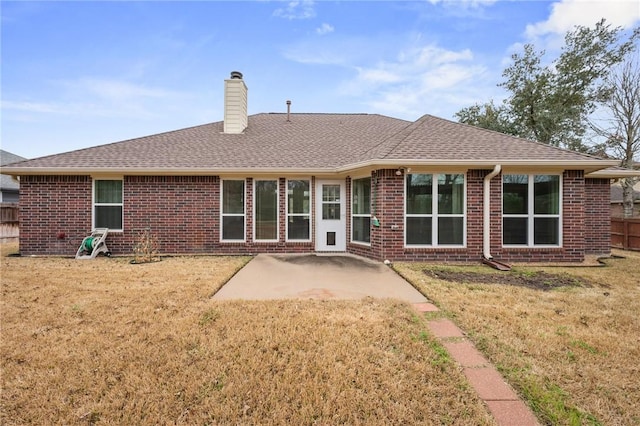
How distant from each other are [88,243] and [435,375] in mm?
9457

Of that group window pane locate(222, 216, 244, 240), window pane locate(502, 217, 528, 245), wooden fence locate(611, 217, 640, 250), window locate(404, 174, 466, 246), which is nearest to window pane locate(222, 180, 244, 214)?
window pane locate(222, 216, 244, 240)

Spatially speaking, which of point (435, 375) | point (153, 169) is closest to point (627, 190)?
point (435, 375)

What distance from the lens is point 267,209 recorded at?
895 centimetres

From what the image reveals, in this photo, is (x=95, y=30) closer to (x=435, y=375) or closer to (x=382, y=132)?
(x=382, y=132)

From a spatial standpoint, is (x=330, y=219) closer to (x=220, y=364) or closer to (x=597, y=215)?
(x=220, y=364)

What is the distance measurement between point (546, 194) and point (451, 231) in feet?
8.90

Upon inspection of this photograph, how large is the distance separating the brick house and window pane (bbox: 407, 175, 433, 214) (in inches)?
1.0

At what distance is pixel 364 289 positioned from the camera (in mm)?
5223

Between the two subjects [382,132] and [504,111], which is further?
[504,111]

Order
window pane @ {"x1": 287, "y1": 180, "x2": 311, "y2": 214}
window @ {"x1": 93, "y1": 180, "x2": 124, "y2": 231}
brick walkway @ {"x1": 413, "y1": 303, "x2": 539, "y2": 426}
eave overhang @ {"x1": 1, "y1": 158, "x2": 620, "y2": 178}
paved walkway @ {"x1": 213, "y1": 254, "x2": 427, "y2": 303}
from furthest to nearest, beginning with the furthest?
window pane @ {"x1": 287, "y1": 180, "x2": 311, "y2": 214}
window @ {"x1": 93, "y1": 180, "x2": 124, "y2": 231}
eave overhang @ {"x1": 1, "y1": 158, "x2": 620, "y2": 178}
paved walkway @ {"x1": 213, "y1": 254, "x2": 427, "y2": 303}
brick walkway @ {"x1": 413, "y1": 303, "x2": 539, "y2": 426}

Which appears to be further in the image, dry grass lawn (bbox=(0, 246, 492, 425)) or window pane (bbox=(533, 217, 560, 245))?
window pane (bbox=(533, 217, 560, 245))

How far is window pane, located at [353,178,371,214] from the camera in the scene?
8148mm

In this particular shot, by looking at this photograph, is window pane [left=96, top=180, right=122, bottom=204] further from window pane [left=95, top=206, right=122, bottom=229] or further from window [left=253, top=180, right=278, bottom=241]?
window [left=253, top=180, right=278, bottom=241]

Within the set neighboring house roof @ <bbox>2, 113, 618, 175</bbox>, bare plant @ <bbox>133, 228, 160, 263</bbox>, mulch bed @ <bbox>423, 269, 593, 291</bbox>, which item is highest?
neighboring house roof @ <bbox>2, 113, 618, 175</bbox>
